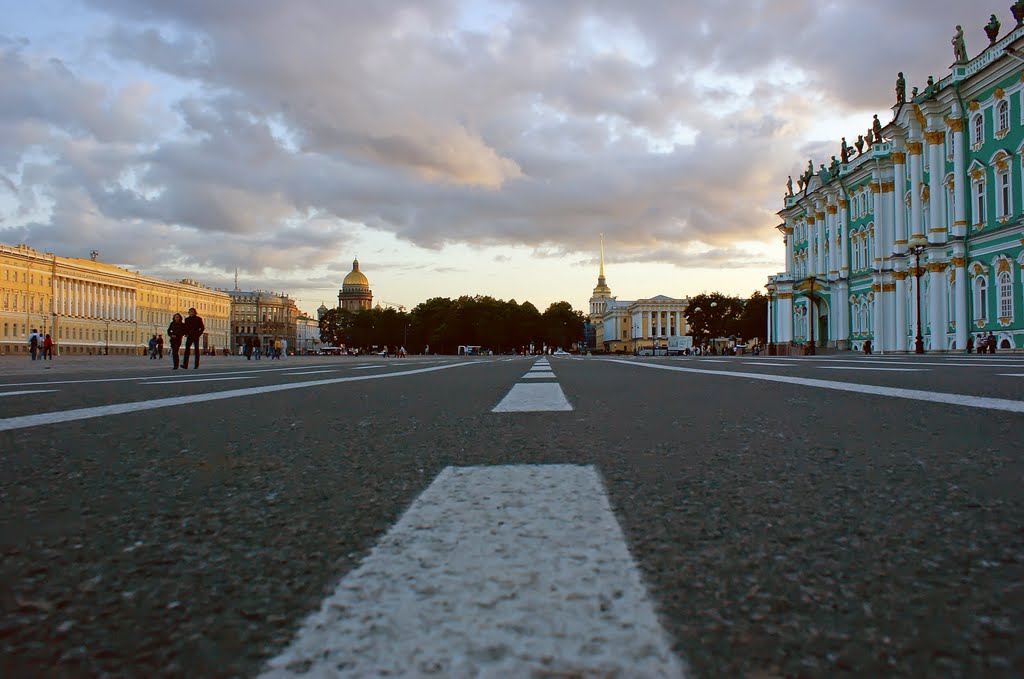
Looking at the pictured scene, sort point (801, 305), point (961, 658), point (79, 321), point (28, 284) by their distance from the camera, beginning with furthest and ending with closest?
point (79, 321) < point (28, 284) < point (801, 305) < point (961, 658)

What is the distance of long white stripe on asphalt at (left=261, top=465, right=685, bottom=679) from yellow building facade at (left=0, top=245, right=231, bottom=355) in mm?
118697

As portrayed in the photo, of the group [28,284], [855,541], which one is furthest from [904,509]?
[28,284]

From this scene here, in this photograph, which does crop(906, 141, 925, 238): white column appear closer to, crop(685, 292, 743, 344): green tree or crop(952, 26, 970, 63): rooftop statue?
crop(952, 26, 970, 63): rooftop statue

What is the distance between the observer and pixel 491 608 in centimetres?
98

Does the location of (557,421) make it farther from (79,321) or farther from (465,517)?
(79,321)

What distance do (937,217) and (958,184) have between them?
2374 millimetres

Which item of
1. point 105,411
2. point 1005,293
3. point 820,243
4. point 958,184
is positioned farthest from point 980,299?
point 105,411

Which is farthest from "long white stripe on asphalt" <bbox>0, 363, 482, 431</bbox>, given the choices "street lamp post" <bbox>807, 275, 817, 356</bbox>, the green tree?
the green tree

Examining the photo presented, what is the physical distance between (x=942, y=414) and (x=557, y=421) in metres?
2.15

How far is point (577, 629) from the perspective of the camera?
35.7 inches

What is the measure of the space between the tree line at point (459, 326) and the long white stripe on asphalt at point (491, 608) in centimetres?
11990

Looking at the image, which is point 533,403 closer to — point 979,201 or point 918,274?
point 918,274

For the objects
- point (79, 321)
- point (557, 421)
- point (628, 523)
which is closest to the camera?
point (628, 523)

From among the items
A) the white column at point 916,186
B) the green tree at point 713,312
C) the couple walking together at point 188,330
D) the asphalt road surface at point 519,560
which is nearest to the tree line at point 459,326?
the green tree at point 713,312
